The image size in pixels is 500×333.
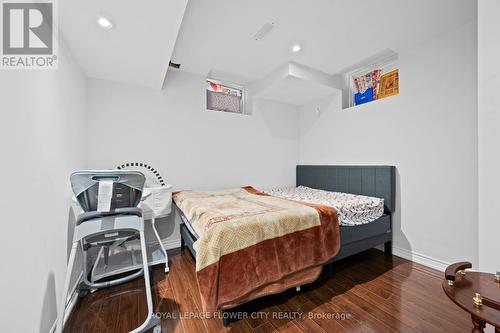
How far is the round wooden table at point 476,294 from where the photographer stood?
75cm

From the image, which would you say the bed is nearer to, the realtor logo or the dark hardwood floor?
the dark hardwood floor

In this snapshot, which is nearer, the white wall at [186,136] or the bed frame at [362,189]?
the bed frame at [362,189]

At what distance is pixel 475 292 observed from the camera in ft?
2.84

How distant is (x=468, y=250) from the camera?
198 centimetres

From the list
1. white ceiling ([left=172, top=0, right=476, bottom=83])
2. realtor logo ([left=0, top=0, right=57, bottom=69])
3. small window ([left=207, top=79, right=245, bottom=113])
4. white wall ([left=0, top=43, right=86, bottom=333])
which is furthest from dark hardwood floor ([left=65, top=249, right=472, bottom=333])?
white ceiling ([left=172, top=0, right=476, bottom=83])

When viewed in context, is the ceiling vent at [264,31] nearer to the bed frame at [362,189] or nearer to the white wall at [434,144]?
the white wall at [434,144]

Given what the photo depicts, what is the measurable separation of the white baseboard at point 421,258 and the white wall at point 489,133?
1.37m

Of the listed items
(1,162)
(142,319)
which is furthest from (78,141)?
(142,319)

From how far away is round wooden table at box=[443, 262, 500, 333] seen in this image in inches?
29.7

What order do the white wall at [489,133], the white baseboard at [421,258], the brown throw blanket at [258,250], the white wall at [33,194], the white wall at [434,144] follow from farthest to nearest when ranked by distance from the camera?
the white baseboard at [421,258]
the white wall at [434,144]
the brown throw blanket at [258,250]
the white wall at [489,133]
the white wall at [33,194]

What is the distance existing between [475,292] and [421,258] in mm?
1841

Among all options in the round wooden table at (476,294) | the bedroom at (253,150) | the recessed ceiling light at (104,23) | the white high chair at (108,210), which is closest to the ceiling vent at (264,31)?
the bedroom at (253,150)

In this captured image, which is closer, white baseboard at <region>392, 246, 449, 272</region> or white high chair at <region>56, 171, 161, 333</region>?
white high chair at <region>56, 171, 161, 333</region>

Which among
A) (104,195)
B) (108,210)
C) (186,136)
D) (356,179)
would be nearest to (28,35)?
(104,195)
